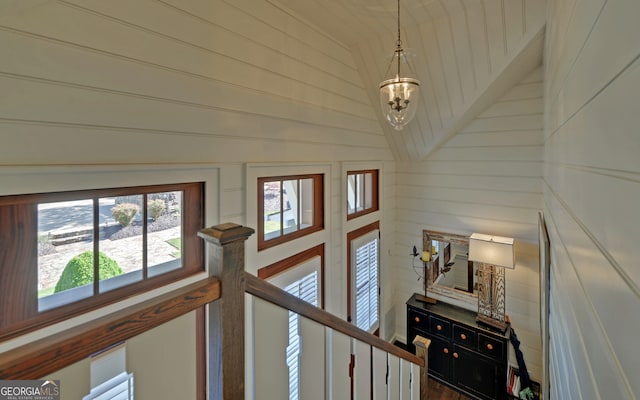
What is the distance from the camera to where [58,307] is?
1.22m

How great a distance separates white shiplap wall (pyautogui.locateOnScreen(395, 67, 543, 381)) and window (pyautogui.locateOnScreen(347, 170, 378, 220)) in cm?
75

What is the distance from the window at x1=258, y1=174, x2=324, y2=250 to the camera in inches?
86.7

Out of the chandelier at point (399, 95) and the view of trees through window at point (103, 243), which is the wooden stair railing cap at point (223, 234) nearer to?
the view of trees through window at point (103, 243)

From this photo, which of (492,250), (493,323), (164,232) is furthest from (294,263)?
(493,323)

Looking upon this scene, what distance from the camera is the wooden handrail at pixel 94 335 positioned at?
17.8 inches

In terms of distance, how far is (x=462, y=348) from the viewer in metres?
3.30

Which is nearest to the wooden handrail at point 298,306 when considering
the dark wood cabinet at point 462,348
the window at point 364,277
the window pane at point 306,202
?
the window pane at point 306,202

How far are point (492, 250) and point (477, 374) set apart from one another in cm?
144

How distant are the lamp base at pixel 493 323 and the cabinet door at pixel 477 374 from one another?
14.0 inches

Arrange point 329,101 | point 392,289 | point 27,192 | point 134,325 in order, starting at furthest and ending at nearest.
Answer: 1. point 392,289
2. point 329,101
3. point 27,192
4. point 134,325

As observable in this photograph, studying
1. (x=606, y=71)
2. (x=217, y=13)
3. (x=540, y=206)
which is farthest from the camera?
(x=540, y=206)

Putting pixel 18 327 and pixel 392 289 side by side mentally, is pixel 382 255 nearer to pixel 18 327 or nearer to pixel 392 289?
pixel 392 289

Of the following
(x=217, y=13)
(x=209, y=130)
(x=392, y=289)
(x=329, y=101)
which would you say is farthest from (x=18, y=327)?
(x=392, y=289)

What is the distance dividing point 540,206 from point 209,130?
336 centimetres
